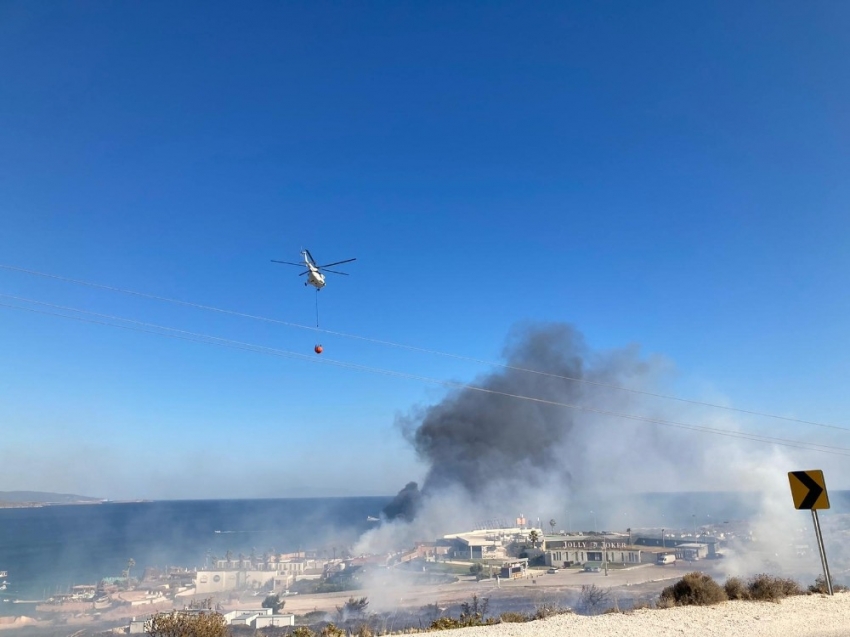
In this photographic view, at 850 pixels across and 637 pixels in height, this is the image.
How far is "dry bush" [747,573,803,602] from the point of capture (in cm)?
1041

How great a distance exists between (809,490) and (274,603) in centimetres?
2902

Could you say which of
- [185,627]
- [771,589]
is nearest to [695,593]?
[771,589]

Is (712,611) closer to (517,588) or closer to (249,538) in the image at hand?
(517,588)

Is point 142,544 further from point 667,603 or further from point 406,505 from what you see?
point 667,603

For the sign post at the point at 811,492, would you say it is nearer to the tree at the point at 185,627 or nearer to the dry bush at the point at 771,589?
the dry bush at the point at 771,589

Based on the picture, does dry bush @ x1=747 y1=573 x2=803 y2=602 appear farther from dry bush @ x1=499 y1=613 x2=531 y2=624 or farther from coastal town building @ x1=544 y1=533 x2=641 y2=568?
coastal town building @ x1=544 y1=533 x2=641 y2=568

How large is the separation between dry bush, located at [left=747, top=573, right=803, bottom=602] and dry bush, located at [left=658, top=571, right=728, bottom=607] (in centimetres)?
66

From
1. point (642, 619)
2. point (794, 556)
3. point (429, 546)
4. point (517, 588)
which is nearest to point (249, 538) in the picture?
point (429, 546)

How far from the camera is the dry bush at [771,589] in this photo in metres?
10.4

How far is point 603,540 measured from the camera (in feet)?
157

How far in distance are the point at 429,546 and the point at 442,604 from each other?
19.9 m

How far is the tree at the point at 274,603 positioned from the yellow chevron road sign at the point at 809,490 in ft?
87.6

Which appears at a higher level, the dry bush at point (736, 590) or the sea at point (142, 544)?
the dry bush at point (736, 590)

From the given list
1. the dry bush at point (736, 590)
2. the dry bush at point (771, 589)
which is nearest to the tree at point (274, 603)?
the dry bush at point (736, 590)
